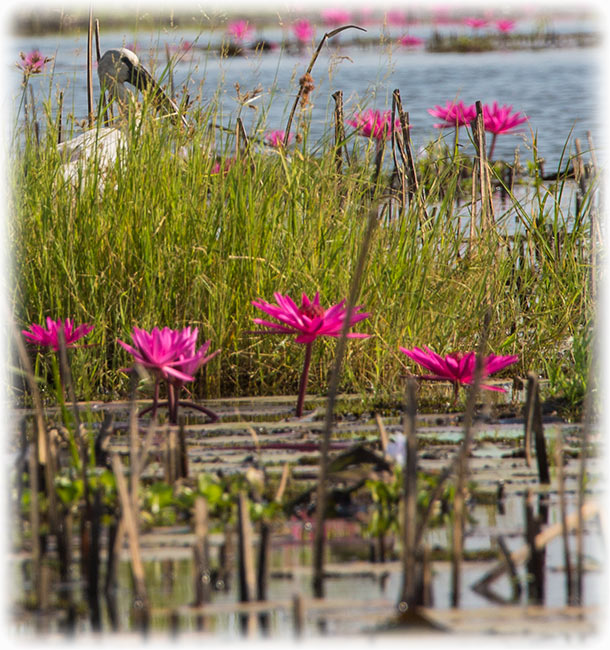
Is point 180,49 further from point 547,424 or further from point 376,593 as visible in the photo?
point 376,593

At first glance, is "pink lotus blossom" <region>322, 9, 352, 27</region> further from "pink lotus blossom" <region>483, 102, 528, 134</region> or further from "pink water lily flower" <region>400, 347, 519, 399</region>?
"pink water lily flower" <region>400, 347, 519, 399</region>

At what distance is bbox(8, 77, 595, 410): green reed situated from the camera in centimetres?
351

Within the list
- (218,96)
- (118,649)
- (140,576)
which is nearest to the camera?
(118,649)

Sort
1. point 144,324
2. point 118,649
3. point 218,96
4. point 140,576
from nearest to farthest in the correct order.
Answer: point 118,649
point 140,576
point 144,324
point 218,96

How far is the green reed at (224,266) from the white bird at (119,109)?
86 mm

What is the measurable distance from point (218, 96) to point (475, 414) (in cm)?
172

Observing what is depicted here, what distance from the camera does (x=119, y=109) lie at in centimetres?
414

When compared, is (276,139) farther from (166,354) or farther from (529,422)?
(529,422)

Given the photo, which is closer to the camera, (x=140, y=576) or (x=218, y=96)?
(x=140, y=576)

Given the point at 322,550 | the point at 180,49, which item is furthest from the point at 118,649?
the point at 180,49

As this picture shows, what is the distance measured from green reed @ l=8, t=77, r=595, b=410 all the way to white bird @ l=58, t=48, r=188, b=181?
86 millimetres

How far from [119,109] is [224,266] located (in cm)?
100

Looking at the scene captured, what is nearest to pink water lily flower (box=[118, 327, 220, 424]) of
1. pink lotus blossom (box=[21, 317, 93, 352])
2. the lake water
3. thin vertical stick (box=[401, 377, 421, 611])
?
pink lotus blossom (box=[21, 317, 93, 352])

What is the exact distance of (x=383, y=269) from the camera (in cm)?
366
